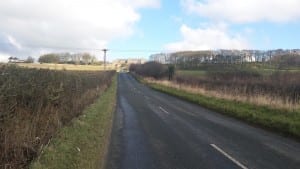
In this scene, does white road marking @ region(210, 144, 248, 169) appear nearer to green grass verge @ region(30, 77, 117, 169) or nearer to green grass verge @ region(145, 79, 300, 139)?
green grass verge @ region(30, 77, 117, 169)

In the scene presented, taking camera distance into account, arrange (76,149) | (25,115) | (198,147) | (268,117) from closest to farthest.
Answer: (76,149) < (25,115) < (198,147) < (268,117)

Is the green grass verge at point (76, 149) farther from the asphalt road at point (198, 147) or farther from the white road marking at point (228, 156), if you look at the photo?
the white road marking at point (228, 156)

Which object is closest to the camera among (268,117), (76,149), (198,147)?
(76,149)

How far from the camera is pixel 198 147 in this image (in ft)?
35.3

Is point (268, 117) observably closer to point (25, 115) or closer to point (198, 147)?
point (198, 147)

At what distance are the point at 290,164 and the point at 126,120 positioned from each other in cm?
1023

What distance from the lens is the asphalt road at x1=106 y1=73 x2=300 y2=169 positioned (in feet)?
28.8

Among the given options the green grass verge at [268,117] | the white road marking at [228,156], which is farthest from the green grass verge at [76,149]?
the green grass verge at [268,117]

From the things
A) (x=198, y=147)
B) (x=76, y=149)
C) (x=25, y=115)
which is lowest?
(x=198, y=147)

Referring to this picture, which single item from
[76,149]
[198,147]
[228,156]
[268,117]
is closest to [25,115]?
[76,149]

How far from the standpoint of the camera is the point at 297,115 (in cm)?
1634

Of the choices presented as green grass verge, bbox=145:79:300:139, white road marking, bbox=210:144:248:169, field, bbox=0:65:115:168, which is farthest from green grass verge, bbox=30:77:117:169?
green grass verge, bbox=145:79:300:139

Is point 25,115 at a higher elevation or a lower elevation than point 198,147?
higher

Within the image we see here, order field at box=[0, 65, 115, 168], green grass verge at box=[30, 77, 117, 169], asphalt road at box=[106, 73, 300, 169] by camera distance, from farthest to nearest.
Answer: asphalt road at box=[106, 73, 300, 169]
green grass verge at box=[30, 77, 117, 169]
field at box=[0, 65, 115, 168]
